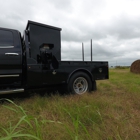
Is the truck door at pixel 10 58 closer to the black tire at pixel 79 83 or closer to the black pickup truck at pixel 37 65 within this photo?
the black pickup truck at pixel 37 65

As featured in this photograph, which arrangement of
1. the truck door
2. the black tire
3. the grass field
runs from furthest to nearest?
the black tire → the truck door → the grass field

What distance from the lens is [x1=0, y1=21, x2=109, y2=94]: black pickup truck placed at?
314 cm

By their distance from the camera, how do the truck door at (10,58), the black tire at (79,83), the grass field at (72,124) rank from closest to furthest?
the grass field at (72,124), the truck door at (10,58), the black tire at (79,83)

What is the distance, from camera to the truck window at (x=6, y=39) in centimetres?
312

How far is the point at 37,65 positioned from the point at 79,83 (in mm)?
1433

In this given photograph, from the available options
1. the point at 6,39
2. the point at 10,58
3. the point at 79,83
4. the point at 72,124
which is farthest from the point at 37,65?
the point at 72,124

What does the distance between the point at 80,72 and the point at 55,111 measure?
5.85 feet

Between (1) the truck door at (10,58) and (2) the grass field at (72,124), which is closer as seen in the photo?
(2) the grass field at (72,124)

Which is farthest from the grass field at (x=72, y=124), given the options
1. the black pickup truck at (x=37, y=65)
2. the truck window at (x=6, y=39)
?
the truck window at (x=6, y=39)

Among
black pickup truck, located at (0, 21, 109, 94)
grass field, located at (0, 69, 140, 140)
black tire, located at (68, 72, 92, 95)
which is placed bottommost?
grass field, located at (0, 69, 140, 140)

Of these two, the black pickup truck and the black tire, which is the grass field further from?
the black tire

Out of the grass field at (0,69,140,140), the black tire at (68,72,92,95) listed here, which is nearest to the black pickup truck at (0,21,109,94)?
the black tire at (68,72,92,95)

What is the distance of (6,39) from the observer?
3195 millimetres

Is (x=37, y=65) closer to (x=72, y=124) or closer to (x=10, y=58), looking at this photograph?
(x=10, y=58)
